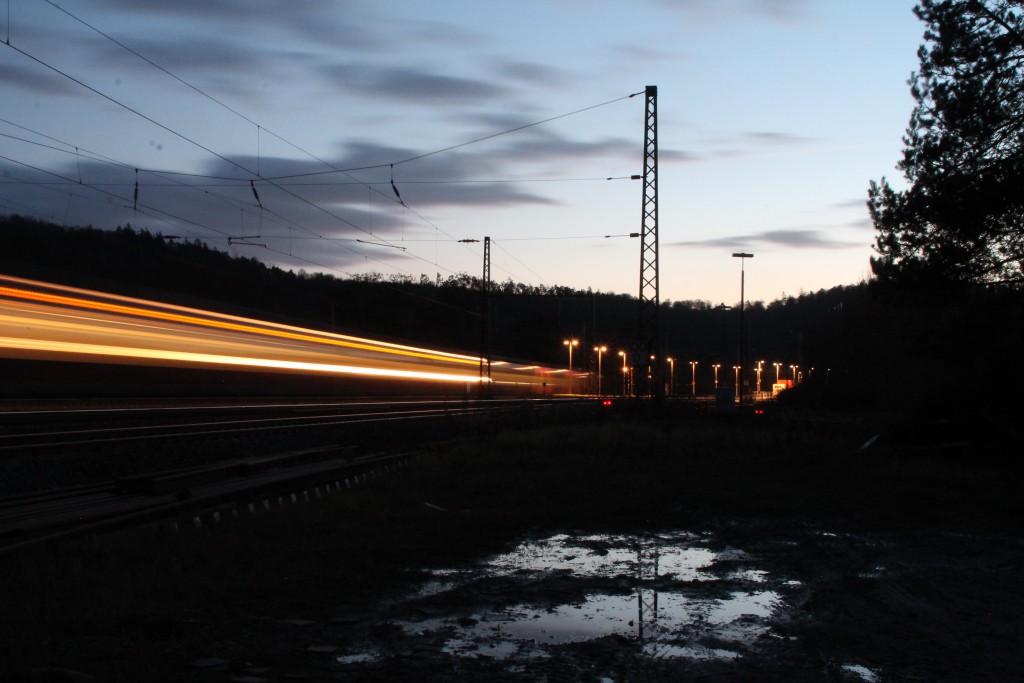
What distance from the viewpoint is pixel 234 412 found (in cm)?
3231

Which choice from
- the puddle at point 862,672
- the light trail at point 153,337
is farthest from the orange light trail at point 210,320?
the puddle at point 862,672

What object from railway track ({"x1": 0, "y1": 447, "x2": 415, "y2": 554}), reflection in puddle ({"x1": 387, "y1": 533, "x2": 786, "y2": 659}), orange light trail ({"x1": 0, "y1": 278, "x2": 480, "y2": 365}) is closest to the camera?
reflection in puddle ({"x1": 387, "y1": 533, "x2": 786, "y2": 659})

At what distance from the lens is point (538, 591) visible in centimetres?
855

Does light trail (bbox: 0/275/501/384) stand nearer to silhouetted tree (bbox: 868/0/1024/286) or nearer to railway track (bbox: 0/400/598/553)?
railway track (bbox: 0/400/598/553)

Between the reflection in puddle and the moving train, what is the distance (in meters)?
18.3

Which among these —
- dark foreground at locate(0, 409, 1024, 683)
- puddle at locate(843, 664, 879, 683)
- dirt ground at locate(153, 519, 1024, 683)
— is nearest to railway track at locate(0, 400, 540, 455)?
dark foreground at locate(0, 409, 1024, 683)

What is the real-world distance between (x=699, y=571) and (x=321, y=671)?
4.92 m

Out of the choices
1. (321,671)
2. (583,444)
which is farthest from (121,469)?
(321,671)

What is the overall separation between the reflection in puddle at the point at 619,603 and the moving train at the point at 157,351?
59.9 ft

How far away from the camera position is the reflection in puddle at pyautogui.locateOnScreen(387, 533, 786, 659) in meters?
6.76

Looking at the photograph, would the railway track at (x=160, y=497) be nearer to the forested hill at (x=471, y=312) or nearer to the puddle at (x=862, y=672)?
the puddle at (x=862, y=672)

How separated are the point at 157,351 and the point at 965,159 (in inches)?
921

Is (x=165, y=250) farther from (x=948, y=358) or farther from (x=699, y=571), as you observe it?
(x=699, y=571)

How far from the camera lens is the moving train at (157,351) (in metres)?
24.6
